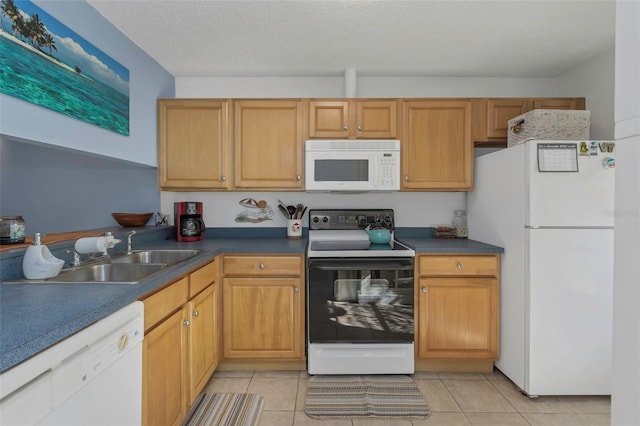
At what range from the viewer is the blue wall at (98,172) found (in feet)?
7.58

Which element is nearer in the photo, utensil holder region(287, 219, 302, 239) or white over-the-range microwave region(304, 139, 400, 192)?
white over-the-range microwave region(304, 139, 400, 192)

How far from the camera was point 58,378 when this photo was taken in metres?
0.81

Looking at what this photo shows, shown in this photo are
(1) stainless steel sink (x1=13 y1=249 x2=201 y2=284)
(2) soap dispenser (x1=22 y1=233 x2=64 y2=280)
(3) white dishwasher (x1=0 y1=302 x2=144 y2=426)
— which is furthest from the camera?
(1) stainless steel sink (x1=13 y1=249 x2=201 y2=284)

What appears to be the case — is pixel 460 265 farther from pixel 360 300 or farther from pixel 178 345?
pixel 178 345

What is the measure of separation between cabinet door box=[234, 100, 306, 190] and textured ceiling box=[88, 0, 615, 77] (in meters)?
0.39

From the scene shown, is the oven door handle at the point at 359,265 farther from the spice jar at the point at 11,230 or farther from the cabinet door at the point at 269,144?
the spice jar at the point at 11,230

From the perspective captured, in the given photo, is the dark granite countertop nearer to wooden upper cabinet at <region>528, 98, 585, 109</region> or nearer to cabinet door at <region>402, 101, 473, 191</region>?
cabinet door at <region>402, 101, 473, 191</region>

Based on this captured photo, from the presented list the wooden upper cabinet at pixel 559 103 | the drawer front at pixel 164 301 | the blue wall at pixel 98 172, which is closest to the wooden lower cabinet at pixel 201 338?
the drawer front at pixel 164 301

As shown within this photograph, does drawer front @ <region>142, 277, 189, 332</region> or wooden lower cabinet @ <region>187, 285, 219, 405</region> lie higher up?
drawer front @ <region>142, 277, 189, 332</region>

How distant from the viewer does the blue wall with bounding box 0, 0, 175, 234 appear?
7.58 feet

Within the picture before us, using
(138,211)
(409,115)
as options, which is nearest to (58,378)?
(138,211)

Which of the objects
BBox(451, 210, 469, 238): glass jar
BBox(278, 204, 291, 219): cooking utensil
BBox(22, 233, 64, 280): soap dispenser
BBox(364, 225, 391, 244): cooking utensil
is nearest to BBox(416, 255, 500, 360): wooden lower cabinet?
BBox(364, 225, 391, 244): cooking utensil

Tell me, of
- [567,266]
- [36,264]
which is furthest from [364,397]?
[36,264]

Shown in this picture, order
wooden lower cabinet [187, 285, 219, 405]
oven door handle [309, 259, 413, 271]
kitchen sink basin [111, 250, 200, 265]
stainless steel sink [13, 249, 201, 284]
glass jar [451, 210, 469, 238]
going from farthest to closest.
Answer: glass jar [451, 210, 469, 238] < oven door handle [309, 259, 413, 271] < kitchen sink basin [111, 250, 200, 265] < wooden lower cabinet [187, 285, 219, 405] < stainless steel sink [13, 249, 201, 284]
